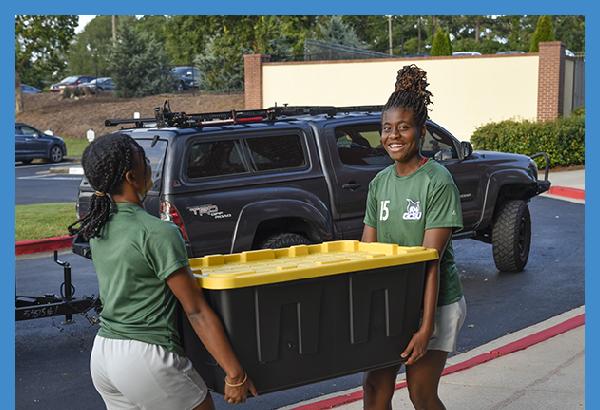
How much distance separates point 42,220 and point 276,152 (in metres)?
6.93

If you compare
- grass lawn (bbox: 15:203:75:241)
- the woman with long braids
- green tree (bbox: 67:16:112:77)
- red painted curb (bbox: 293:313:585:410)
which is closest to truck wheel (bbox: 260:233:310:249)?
red painted curb (bbox: 293:313:585:410)

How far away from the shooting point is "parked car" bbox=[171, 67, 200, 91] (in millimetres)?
46250

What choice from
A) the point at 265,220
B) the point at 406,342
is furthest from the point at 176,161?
the point at 406,342

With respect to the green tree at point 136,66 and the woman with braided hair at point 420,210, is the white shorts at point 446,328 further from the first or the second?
the green tree at point 136,66

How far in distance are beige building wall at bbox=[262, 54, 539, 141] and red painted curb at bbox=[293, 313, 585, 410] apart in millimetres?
19061

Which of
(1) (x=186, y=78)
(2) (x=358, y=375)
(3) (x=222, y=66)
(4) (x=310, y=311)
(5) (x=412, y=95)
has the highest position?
(3) (x=222, y=66)

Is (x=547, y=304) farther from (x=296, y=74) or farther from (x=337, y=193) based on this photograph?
(x=296, y=74)

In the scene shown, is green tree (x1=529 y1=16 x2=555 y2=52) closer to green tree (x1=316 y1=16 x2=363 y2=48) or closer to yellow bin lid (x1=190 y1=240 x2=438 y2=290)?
green tree (x1=316 y1=16 x2=363 y2=48)

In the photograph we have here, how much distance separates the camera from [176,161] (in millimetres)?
8164

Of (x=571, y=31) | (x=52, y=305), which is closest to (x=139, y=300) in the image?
(x=52, y=305)

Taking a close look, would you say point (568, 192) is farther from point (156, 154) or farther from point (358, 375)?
point (358, 375)

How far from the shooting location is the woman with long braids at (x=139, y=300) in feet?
10.1

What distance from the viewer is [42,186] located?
73.6 ft

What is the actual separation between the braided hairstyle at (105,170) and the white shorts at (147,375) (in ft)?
1.41
